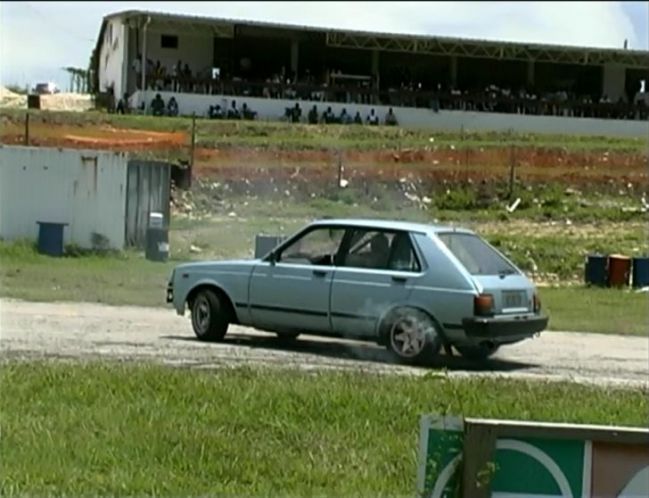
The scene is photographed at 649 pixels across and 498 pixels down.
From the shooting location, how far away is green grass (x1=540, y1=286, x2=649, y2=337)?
64.8 ft

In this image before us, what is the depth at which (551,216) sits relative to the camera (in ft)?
102

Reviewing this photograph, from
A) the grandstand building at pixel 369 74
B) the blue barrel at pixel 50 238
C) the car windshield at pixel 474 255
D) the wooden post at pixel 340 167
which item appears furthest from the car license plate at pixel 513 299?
the wooden post at pixel 340 167

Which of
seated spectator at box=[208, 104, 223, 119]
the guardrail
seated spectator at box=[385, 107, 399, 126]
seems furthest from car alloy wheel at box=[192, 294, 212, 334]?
seated spectator at box=[385, 107, 399, 126]

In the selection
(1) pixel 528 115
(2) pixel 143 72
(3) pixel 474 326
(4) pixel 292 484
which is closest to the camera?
(4) pixel 292 484

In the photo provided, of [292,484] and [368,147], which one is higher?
[368,147]

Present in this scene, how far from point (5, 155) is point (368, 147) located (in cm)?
1109

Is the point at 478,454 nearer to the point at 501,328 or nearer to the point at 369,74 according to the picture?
the point at 501,328

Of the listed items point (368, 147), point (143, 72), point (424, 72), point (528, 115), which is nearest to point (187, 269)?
point (143, 72)

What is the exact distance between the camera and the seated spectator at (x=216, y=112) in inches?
957

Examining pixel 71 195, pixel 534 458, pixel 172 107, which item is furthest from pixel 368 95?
pixel 534 458

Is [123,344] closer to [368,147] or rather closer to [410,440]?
[410,440]

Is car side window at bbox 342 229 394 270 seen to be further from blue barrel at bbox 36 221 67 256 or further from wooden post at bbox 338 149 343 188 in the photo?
wooden post at bbox 338 149 343 188

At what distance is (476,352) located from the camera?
14.3 meters

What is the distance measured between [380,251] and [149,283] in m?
8.61
